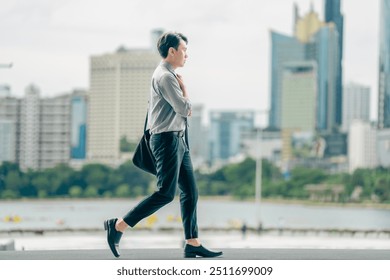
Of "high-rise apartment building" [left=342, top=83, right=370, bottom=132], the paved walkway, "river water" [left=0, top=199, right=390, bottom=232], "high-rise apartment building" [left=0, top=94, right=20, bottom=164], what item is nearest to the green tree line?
"river water" [left=0, top=199, right=390, bottom=232]

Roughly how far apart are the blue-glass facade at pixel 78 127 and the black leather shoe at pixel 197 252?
101 m

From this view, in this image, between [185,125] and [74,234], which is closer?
A: [185,125]

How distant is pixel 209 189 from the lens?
93812 millimetres

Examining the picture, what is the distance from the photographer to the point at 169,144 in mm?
3400

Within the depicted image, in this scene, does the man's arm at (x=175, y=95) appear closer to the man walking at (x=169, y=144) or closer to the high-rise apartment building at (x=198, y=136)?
the man walking at (x=169, y=144)

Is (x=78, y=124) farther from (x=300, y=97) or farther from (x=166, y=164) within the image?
(x=166, y=164)

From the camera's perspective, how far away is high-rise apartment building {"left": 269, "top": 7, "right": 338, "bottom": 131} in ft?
427

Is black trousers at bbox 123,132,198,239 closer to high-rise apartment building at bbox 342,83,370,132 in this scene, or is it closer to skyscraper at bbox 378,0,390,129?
skyscraper at bbox 378,0,390,129

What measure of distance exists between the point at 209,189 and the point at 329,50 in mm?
50106

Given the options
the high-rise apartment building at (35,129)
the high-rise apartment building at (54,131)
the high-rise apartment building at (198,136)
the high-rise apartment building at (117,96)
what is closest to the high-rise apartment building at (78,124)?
the high-rise apartment building at (117,96)

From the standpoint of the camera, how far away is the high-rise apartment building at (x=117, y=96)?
10844 cm
